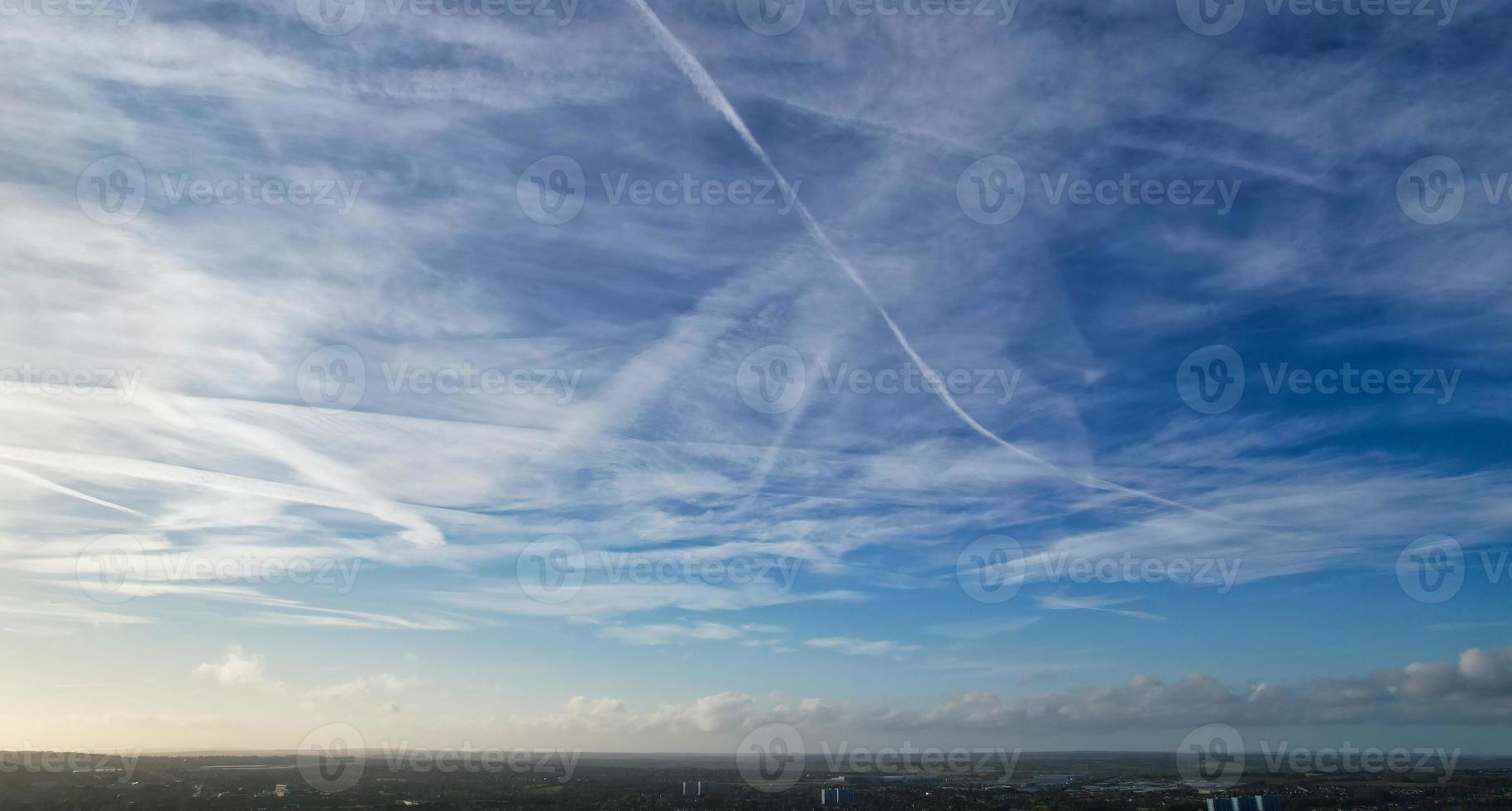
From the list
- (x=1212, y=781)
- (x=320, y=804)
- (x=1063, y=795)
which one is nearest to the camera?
(x=320, y=804)

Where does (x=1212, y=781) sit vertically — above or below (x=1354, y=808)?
below

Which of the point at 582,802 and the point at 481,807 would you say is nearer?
the point at 481,807

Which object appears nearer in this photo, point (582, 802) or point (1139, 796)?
point (582, 802)

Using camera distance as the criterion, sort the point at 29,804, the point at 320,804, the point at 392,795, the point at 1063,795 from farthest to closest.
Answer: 1. the point at 1063,795
2. the point at 392,795
3. the point at 320,804
4. the point at 29,804

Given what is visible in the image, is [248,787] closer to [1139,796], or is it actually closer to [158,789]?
[158,789]

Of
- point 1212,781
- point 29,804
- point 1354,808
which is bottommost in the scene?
point 1212,781

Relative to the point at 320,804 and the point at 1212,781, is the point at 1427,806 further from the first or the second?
the point at 320,804

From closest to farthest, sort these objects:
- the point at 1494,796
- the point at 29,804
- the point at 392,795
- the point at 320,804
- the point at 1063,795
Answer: the point at 29,804 → the point at 320,804 → the point at 1494,796 → the point at 392,795 → the point at 1063,795

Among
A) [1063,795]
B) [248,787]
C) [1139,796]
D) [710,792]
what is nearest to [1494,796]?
[1139,796]

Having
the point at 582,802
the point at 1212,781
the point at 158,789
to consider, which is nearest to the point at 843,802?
the point at 582,802
